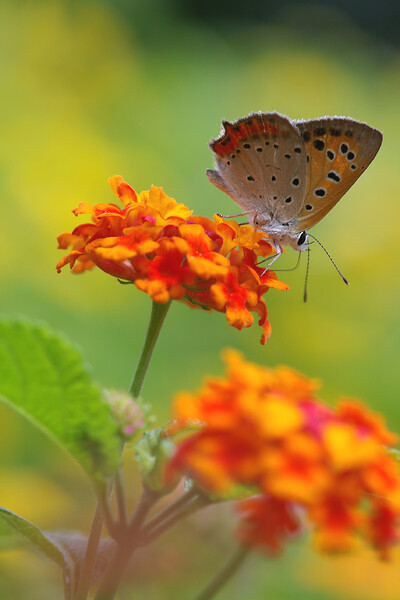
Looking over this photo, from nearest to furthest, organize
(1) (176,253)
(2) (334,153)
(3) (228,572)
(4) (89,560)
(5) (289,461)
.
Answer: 1. (5) (289,461)
2. (3) (228,572)
3. (4) (89,560)
4. (1) (176,253)
5. (2) (334,153)

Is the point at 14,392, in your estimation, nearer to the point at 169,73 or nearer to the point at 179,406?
the point at 179,406

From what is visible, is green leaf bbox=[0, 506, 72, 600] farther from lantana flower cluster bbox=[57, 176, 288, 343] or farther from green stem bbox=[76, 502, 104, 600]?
lantana flower cluster bbox=[57, 176, 288, 343]

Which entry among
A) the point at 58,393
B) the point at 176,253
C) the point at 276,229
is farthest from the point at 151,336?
the point at 276,229

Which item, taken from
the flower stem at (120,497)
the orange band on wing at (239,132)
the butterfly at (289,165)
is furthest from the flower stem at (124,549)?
the orange band on wing at (239,132)

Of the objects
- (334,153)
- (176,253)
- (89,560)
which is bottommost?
(89,560)

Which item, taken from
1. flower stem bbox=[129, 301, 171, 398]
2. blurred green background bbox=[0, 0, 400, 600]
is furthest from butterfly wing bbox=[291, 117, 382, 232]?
blurred green background bbox=[0, 0, 400, 600]

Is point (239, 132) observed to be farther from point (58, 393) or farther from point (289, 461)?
point (289, 461)
